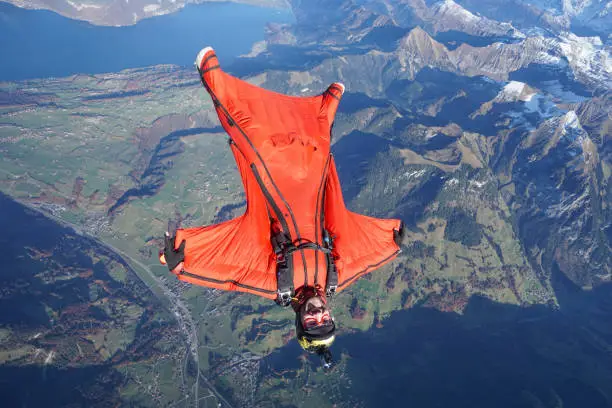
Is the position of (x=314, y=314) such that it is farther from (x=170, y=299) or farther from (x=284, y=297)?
(x=170, y=299)

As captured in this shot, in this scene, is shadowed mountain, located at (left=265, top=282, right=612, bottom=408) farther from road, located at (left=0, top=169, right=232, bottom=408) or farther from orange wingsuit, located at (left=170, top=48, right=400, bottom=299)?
orange wingsuit, located at (left=170, top=48, right=400, bottom=299)

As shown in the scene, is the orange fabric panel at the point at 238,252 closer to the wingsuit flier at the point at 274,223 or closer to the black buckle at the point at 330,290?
the wingsuit flier at the point at 274,223

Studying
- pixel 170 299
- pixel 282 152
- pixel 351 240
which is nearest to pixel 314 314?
pixel 351 240

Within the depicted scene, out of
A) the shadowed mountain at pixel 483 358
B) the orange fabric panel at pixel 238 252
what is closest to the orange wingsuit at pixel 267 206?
the orange fabric panel at pixel 238 252

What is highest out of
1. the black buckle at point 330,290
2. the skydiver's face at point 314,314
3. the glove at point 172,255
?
the glove at point 172,255

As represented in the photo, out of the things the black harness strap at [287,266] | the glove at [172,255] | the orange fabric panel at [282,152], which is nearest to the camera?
the black harness strap at [287,266]
